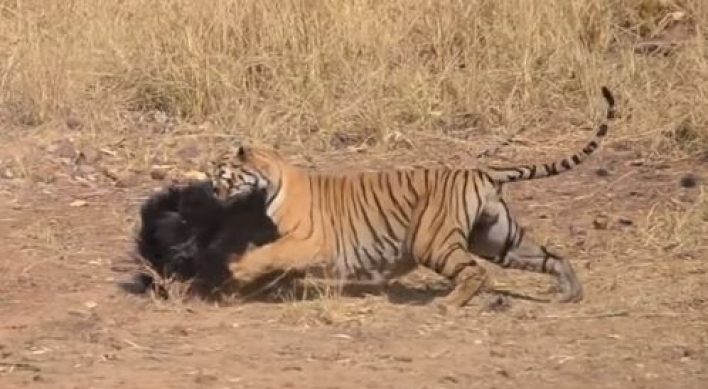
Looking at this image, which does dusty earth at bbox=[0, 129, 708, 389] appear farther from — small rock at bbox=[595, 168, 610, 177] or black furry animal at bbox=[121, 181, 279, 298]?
small rock at bbox=[595, 168, 610, 177]

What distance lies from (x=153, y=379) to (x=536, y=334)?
142 centimetres

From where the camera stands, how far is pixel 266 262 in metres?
6.26

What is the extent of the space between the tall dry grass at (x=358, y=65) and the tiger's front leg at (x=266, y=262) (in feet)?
8.46

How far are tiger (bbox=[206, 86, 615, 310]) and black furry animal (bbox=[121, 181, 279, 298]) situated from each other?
0.07 m

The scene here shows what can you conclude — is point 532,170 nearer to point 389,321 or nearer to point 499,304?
point 499,304

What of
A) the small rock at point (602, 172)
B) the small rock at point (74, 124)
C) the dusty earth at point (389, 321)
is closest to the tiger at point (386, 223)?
the dusty earth at point (389, 321)

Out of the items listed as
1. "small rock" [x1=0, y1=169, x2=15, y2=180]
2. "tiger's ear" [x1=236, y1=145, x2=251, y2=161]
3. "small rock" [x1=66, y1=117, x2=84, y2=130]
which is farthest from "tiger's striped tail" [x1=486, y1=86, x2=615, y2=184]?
"small rock" [x1=66, y1=117, x2=84, y2=130]

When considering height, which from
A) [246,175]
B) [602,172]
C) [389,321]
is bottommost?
[389,321]

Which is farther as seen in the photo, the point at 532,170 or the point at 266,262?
the point at 532,170

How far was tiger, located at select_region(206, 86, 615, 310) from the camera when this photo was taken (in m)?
6.29

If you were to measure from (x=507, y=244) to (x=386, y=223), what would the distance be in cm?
51

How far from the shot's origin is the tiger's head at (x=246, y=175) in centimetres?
648

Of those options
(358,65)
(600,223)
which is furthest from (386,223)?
(358,65)

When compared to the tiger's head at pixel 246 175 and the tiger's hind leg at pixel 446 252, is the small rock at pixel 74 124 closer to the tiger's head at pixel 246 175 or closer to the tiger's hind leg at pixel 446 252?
the tiger's head at pixel 246 175
